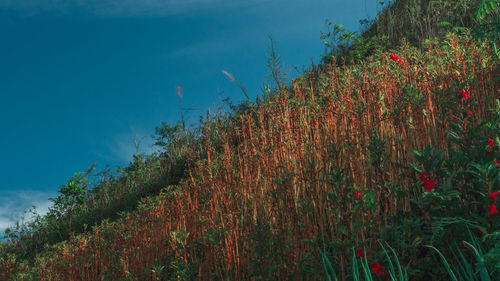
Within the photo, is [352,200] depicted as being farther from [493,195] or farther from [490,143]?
[490,143]

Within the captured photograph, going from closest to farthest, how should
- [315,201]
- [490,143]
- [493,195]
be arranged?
[493,195], [490,143], [315,201]

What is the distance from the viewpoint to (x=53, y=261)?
5.24 metres

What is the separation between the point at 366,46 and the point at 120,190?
22.7 feet

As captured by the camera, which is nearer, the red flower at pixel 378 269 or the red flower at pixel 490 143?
the red flower at pixel 378 269

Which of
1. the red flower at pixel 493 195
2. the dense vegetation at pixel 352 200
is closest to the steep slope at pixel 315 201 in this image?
the dense vegetation at pixel 352 200

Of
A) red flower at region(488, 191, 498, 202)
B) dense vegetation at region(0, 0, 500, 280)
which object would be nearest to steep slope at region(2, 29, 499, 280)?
dense vegetation at region(0, 0, 500, 280)

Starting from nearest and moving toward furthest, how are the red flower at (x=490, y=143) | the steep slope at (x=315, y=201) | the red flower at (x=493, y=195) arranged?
the red flower at (x=493, y=195)
the red flower at (x=490, y=143)
the steep slope at (x=315, y=201)

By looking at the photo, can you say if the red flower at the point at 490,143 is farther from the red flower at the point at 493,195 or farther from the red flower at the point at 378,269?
the red flower at the point at 378,269

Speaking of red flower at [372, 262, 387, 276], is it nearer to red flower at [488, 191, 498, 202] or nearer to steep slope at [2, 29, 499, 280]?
steep slope at [2, 29, 499, 280]

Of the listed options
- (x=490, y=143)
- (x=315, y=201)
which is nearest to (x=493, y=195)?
(x=490, y=143)

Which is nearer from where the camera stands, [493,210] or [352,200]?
[493,210]

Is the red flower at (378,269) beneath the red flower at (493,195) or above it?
beneath

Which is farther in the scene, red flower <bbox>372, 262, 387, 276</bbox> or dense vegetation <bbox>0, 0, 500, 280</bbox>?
dense vegetation <bbox>0, 0, 500, 280</bbox>

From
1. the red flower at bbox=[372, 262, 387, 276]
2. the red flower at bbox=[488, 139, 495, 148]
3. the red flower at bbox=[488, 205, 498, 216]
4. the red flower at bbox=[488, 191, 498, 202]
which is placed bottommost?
the red flower at bbox=[372, 262, 387, 276]
